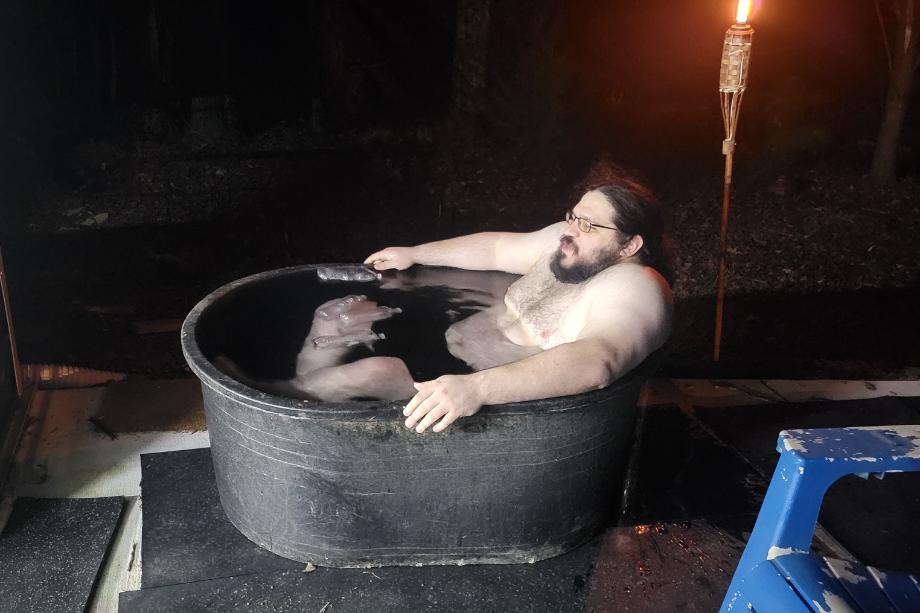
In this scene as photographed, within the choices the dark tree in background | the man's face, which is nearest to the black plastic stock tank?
the man's face

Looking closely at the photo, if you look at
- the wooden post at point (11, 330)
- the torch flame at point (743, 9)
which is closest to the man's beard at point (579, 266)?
the torch flame at point (743, 9)

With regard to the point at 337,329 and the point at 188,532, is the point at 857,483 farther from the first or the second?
the point at 188,532

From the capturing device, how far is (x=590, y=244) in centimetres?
314

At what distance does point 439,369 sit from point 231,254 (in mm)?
3391

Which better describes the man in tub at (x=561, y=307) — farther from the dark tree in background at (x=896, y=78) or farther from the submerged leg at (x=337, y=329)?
the dark tree in background at (x=896, y=78)

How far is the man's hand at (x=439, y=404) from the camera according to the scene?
2.40 m

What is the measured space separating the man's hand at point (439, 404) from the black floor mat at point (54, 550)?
4.54 feet

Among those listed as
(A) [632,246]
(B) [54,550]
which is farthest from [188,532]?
(A) [632,246]

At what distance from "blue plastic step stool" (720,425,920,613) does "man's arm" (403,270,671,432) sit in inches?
29.6

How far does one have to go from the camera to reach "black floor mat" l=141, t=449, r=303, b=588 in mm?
2826

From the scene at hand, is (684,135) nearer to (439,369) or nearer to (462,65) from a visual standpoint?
(462,65)

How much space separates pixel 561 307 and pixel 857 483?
1570mm

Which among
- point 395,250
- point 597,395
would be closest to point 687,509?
point 597,395

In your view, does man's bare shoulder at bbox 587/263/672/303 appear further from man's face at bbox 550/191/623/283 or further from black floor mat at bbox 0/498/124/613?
black floor mat at bbox 0/498/124/613
